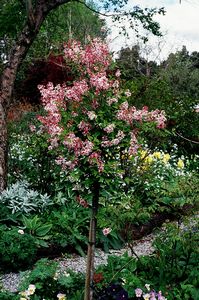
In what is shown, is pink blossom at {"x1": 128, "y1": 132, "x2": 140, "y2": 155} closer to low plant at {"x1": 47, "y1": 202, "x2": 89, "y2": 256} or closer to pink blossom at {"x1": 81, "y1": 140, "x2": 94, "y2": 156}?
pink blossom at {"x1": 81, "y1": 140, "x2": 94, "y2": 156}

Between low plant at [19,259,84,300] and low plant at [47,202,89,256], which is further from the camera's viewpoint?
low plant at [47,202,89,256]

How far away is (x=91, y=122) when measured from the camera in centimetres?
351

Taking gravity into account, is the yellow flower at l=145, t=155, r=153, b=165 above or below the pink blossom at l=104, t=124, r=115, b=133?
above

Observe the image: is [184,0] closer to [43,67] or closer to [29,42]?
[29,42]

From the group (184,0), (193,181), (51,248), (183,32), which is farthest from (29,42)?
(183,32)

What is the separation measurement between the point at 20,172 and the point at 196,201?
4.01m

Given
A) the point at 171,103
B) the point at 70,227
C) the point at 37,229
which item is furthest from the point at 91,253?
the point at 171,103

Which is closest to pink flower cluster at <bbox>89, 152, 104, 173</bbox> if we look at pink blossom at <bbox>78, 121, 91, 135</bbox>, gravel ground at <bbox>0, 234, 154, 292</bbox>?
Result: pink blossom at <bbox>78, 121, 91, 135</bbox>

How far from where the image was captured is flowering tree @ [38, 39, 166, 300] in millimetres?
3447

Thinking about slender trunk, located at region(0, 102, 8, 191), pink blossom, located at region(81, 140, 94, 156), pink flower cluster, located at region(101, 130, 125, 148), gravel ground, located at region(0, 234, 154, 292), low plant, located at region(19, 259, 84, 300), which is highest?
slender trunk, located at region(0, 102, 8, 191)

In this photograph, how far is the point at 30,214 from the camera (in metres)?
6.00

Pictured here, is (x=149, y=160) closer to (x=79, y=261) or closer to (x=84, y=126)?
(x=79, y=261)

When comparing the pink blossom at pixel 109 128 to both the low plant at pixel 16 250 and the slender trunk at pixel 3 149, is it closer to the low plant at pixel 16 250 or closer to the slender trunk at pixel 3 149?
the low plant at pixel 16 250

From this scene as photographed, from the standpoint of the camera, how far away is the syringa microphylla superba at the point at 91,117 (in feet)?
11.3
